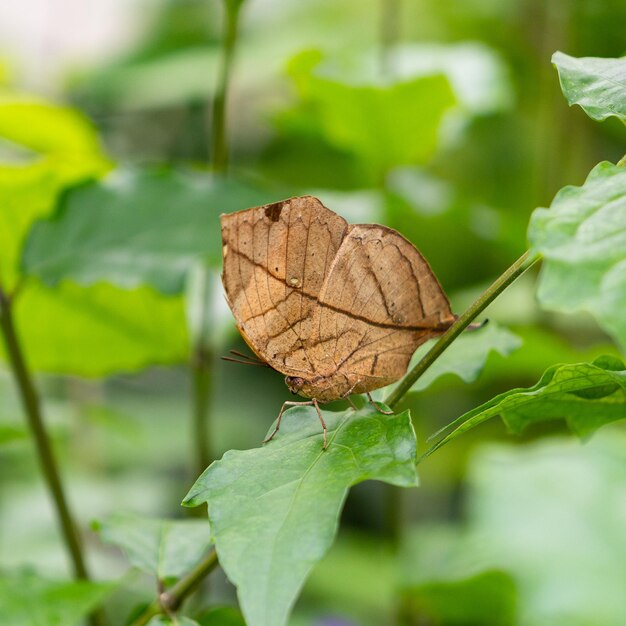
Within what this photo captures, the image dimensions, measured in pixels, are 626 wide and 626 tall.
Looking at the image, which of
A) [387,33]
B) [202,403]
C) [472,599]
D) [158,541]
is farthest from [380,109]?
[158,541]

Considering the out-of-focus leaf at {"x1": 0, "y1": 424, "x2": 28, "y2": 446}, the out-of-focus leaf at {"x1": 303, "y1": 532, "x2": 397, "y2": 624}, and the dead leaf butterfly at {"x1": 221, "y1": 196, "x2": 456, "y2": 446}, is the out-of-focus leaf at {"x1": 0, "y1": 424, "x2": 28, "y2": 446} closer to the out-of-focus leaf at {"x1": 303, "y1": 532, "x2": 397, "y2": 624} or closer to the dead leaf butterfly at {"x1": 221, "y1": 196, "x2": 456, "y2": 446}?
the dead leaf butterfly at {"x1": 221, "y1": 196, "x2": 456, "y2": 446}

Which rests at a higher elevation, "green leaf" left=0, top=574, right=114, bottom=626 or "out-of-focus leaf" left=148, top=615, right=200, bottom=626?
"out-of-focus leaf" left=148, top=615, right=200, bottom=626

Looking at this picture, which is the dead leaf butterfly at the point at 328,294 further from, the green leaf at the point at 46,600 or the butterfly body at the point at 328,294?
the green leaf at the point at 46,600

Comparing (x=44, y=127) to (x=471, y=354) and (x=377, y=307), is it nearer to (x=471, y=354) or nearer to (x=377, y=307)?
(x=377, y=307)

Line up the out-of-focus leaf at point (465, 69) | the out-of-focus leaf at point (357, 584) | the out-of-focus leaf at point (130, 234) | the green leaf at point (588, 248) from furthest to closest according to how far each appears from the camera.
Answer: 1. the out-of-focus leaf at point (357, 584)
2. the out-of-focus leaf at point (465, 69)
3. the out-of-focus leaf at point (130, 234)
4. the green leaf at point (588, 248)

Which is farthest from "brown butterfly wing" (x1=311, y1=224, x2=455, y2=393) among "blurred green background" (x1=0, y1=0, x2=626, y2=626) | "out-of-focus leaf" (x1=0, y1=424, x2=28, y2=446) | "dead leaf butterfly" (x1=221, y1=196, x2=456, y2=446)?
"out-of-focus leaf" (x1=0, y1=424, x2=28, y2=446)

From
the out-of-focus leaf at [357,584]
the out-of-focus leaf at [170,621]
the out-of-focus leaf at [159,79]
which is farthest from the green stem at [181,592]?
the out-of-focus leaf at [159,79]

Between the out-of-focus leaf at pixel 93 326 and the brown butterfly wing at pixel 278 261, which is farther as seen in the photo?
the out-of-focus leaf at pixel 93 326
